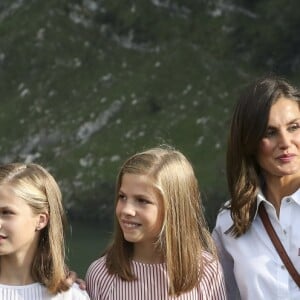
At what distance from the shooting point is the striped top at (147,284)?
8266mm

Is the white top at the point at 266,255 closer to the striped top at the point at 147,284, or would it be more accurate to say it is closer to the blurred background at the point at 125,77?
the striped top at the point at 147,284

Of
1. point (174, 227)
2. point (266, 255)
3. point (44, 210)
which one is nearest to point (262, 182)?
point (266, 255)

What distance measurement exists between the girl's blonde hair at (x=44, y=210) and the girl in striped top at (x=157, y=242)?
418 millimetres

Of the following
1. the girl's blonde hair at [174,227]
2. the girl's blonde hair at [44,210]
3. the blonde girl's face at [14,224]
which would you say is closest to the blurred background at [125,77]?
the girl's blonde hair at [174,227]

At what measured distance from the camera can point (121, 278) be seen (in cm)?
827

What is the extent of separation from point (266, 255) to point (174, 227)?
2.72 ft

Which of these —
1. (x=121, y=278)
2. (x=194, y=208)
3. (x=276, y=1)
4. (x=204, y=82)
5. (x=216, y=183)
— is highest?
(x=276, y=1)

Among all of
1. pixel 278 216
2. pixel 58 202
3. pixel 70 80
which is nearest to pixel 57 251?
pixel 58 202

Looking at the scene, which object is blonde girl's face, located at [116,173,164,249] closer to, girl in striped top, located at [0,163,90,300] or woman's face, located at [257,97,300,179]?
girl in striped top, located at [0,163,90,300]

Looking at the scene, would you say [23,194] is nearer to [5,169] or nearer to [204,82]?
[5,169]

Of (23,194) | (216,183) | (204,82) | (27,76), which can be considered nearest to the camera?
(23,194)

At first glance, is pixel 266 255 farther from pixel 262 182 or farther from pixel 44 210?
pixel 44 210

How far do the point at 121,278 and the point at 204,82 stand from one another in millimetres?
74914

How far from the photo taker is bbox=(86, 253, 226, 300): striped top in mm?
8266
